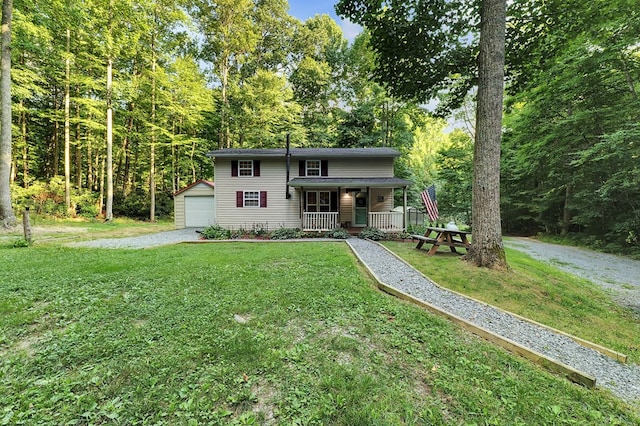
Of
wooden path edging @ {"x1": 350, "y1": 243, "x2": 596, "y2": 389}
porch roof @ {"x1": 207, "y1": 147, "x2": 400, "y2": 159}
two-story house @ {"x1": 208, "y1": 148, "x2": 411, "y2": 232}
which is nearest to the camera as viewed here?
wooden path edging @ {"x1": 350, "y1": 243, "x2": 596, "y2": 389}

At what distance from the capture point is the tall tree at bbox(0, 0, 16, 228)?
31.2 ft

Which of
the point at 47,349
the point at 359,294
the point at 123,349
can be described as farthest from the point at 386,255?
the point at 47,349

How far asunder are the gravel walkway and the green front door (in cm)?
786

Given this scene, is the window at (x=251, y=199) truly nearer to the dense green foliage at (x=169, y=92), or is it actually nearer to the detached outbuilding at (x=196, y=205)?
the detached outbuilding at (x=196, y=205)

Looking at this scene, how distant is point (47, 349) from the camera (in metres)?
2.61

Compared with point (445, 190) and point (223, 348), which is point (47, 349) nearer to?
point (223, 348)

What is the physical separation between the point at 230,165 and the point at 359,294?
10.8 metres

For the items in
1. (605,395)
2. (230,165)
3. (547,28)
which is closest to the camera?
(605,395)

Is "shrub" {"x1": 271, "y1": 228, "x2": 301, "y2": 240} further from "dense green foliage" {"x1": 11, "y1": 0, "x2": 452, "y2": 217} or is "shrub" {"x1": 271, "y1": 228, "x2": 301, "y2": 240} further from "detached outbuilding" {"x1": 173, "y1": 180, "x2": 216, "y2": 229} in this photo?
"dense green foliage" {"x1": 11, "y1": 0, "x2": 452, "y2": 217}

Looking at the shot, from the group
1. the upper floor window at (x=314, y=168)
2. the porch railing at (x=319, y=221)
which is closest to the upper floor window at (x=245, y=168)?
Answer: the upper floor window at (x=314, y=168)

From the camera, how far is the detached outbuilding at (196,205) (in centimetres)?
1520

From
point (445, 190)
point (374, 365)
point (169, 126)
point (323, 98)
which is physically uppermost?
point (323, 98)

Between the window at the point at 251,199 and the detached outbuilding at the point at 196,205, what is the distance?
3.31 m

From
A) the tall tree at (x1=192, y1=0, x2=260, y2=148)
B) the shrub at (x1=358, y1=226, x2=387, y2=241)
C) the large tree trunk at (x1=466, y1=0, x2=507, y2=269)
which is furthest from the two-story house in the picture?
the tall tree at (x1=192, y1=0, x2=260, y2=148)
